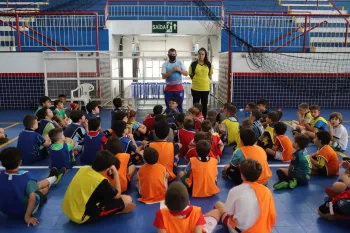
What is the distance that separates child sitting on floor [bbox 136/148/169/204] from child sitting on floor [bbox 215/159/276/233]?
1043mm

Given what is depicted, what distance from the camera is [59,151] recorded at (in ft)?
15.0

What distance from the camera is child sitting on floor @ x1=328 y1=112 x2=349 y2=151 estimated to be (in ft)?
18.7

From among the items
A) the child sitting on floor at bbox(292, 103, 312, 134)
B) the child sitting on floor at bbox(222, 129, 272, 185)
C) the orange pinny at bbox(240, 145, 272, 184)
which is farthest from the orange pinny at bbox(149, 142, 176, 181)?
the child sitting on floor at bbox(292, 103, 312, 134)

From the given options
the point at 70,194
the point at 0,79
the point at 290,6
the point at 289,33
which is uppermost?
the point at 290,6

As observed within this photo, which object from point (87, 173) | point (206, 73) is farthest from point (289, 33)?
point (87, 173)

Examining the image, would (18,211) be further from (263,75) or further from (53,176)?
(263,75)

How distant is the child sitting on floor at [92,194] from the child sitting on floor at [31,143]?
1.99 m

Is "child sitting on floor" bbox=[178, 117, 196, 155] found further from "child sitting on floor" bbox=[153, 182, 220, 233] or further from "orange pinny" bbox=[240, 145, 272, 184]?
"child sitting on floor" bbox=[153, 182, 220, 233]

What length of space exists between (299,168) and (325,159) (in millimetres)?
545

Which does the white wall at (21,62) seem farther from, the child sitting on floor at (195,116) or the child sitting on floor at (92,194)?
the child sitting on floor at (92,194)

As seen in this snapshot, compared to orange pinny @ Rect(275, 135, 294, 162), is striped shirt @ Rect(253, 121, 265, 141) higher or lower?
higher

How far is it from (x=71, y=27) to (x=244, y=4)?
24.4ft

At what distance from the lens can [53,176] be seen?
4258mm

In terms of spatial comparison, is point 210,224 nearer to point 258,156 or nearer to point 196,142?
point 258,156
